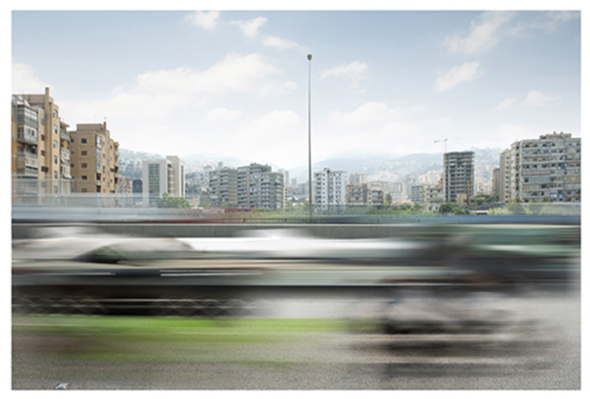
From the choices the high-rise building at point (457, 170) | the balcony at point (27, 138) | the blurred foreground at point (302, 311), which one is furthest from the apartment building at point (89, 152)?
the blurred foreground at point (302, 311)

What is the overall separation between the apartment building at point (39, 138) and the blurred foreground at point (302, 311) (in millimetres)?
30398

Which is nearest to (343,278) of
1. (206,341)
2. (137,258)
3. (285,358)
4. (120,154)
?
(285,358)

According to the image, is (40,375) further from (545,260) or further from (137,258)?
(545,260)

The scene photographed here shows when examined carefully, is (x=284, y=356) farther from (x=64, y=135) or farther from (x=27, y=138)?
(x=64, y=135)

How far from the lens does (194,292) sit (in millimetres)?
3463

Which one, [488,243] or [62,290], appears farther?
[488,243]

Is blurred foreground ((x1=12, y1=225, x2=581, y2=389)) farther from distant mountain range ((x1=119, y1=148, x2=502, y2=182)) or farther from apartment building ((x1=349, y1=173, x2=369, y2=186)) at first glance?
apartment building ((x1=349, y1=173, x2=369, y2=186))

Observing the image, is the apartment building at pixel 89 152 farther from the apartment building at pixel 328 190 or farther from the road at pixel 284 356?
the road at pixel 284 356

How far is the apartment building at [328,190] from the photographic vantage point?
1280 cm

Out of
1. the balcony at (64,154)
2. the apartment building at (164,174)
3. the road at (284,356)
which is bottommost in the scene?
the road at (284,356)

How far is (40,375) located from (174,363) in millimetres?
1062

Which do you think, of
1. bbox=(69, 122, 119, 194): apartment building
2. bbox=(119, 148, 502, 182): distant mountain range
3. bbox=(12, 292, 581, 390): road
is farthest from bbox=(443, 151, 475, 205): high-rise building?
bbox=(69, 122, 119, 194): apartment building

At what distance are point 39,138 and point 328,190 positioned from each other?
32.6m

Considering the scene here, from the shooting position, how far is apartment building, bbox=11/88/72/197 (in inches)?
1272
